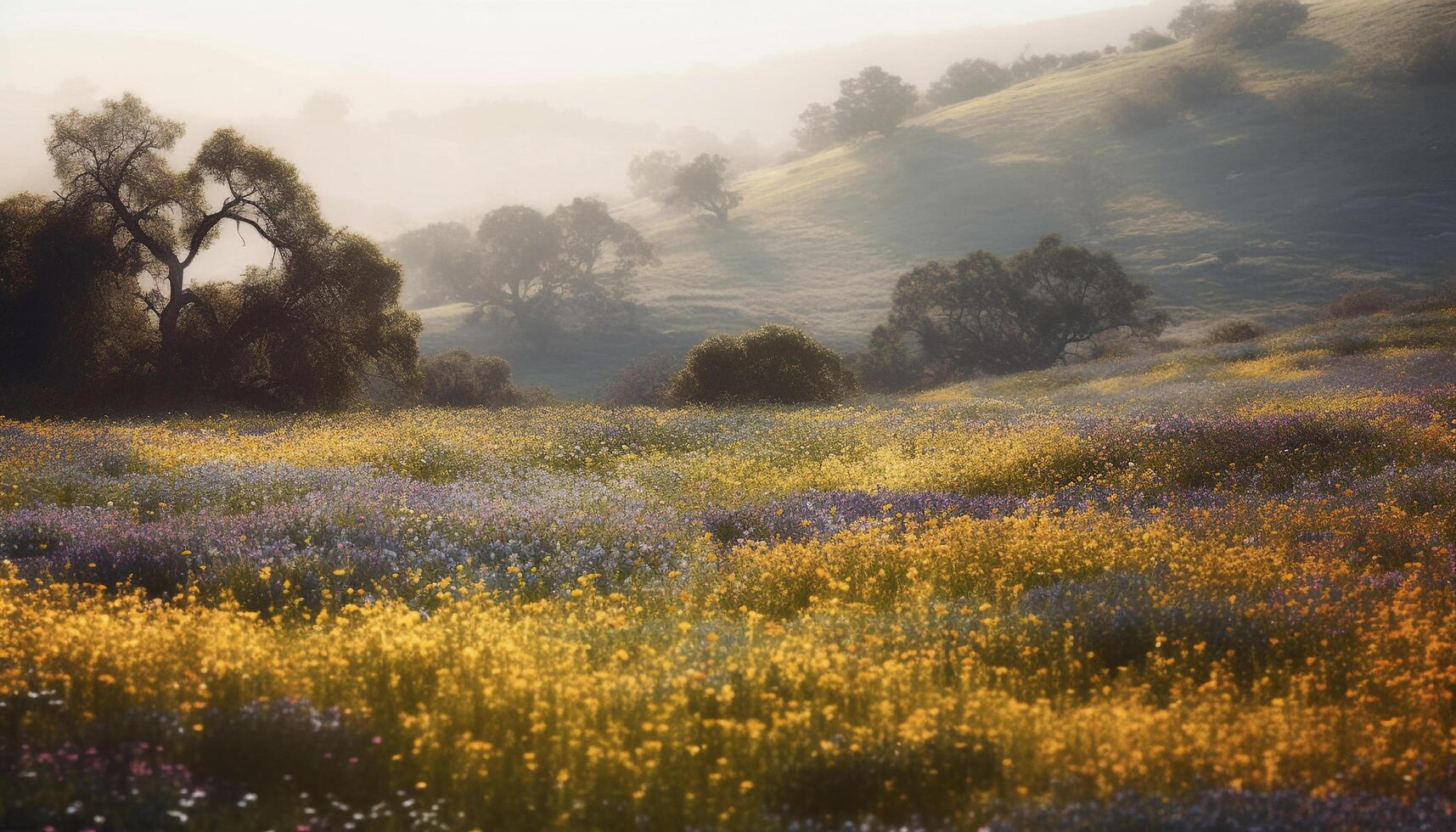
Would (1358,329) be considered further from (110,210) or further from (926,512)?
(110,210)

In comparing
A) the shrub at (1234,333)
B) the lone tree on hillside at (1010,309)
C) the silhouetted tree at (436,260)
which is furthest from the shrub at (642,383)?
the silhouetted tree at (436,260)

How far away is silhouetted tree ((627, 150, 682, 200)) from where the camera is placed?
106 m

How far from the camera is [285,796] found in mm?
4121

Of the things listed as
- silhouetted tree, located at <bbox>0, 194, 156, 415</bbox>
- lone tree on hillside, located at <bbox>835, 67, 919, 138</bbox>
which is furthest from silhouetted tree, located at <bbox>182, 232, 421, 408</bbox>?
lone tree on hillside, located at <bbox>835, 67, 919, 138</bbox>

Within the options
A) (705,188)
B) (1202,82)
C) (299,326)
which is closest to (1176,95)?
(1202,82)

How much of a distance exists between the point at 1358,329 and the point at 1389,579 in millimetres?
27342

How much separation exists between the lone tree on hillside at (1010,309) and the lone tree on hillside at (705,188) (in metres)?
42.9

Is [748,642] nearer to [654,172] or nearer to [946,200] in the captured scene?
[946,200]

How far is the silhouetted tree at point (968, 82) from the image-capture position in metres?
110

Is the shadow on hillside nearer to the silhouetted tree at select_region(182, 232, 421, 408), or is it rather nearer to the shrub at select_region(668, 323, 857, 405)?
the shrub at select_region(668, 323, 857, 405)

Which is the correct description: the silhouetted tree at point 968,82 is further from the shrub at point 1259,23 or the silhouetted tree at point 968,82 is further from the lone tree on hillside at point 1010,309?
the lone tree on hillside at point 1010,309

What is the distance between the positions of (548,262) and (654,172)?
144 ft

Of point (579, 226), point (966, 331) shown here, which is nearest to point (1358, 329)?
point (966, 331)

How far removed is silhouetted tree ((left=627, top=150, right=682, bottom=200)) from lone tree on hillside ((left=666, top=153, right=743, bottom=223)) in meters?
18.2
